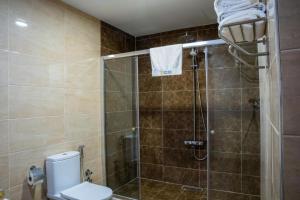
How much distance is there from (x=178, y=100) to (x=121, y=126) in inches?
36.0

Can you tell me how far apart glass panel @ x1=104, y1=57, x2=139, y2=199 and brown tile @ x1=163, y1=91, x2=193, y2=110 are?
540mm

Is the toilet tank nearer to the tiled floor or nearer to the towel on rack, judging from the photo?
the tiled floor

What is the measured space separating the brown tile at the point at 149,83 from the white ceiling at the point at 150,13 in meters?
0.72

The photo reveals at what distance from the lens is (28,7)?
6.00 feet

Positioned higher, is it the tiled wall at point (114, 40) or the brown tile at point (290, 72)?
the tiled wall at point (114, 40)

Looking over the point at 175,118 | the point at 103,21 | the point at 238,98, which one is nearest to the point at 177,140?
the point at 175,118

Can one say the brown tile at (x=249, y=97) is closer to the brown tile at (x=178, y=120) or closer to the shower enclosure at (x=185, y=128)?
the shower enclosure at (x=185, y=128)

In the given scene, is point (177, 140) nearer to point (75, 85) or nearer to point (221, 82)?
point (221, 82)

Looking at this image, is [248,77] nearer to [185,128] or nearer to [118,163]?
[185,128]

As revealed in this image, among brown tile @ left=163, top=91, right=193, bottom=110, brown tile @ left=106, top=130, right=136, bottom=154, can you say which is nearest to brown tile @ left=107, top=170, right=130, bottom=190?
brown tile @ left=106, top=130, right=136, bottom=154

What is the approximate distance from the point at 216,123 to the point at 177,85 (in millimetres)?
982

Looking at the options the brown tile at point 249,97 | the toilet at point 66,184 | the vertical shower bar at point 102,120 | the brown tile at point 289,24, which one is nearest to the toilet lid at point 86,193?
the toilet at point 66,184

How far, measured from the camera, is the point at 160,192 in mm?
2785

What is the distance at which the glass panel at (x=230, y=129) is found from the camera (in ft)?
6.90
